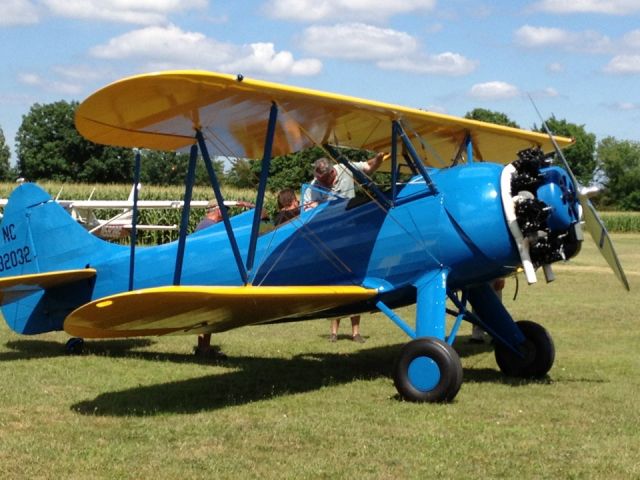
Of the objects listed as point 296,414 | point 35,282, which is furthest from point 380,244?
point 35,282

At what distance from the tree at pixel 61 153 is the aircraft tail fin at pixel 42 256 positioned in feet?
199

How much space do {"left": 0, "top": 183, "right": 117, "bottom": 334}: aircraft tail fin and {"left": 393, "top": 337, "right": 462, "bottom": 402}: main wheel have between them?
3689 mm

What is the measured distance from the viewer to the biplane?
19.8ft

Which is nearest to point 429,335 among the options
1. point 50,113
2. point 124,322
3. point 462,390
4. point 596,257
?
point 462,390

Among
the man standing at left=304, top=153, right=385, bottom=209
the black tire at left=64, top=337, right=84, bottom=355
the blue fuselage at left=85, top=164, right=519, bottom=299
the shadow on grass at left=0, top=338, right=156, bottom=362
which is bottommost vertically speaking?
the shadow on grass at left=0, top=338, right=156, bottom=362

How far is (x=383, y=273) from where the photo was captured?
6.98 metres

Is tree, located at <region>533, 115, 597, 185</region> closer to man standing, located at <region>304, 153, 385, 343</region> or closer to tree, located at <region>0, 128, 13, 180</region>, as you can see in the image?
tree, located at <region>0, 128, 13, 180</region>

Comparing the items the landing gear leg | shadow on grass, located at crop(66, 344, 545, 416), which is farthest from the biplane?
shadow on grass, located at crop(66, 344, 545, 416)

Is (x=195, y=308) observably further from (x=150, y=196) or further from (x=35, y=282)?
(x=150, y=196)

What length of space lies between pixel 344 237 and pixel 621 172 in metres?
97.2

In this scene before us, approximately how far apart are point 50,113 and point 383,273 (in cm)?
7334

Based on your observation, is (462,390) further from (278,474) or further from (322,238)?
(278,474)

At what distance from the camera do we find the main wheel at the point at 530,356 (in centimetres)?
738

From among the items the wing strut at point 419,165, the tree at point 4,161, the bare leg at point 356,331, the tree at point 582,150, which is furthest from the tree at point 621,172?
the wing strut at point 419,165
